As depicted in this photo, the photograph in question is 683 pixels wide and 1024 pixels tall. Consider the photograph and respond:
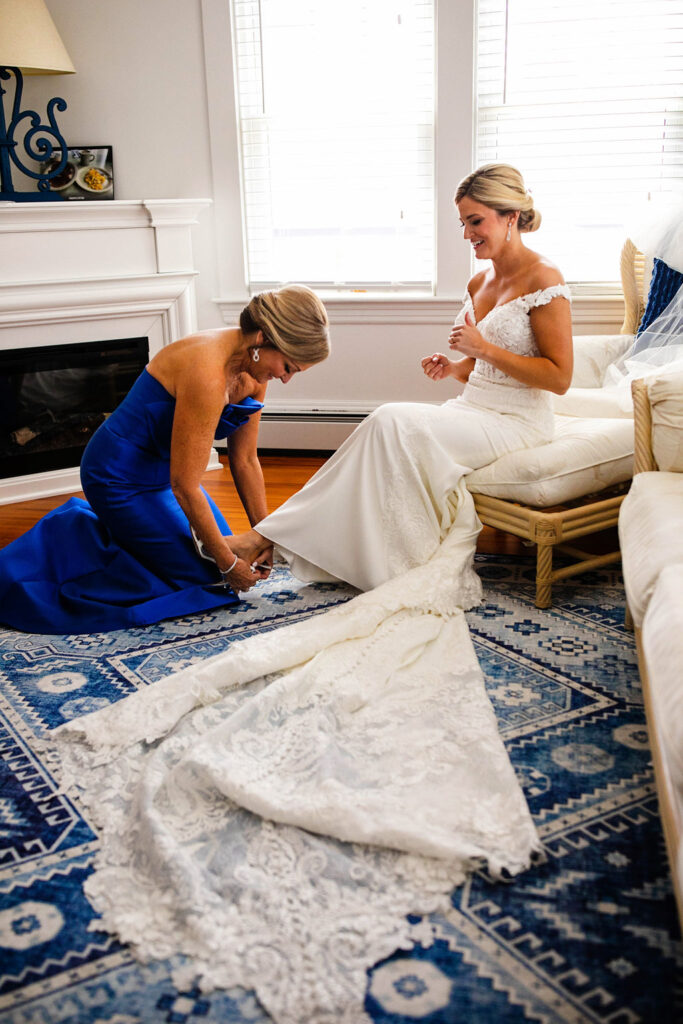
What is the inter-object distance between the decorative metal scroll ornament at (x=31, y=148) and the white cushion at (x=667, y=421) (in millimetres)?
3013

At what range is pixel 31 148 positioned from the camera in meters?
4.62

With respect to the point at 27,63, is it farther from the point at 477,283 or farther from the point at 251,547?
the point at 251,547

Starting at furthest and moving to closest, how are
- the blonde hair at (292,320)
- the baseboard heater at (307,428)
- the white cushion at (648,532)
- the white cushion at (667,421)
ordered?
the baseboard heater at (307,428) < the blonde hair at (292,320) < the white cushion at (667,421) < the white cushion at (648,532)

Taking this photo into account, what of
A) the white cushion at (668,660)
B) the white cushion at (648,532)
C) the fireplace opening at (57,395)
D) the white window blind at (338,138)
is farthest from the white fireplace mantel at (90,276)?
the white cushion at (668,660)

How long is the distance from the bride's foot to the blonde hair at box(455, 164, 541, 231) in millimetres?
1271

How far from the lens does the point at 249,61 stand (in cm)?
442

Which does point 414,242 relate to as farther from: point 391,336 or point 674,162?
point 674,162

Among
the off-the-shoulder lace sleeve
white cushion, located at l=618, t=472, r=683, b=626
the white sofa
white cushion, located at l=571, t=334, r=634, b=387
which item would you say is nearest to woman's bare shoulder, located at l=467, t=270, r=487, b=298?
the off-the-shoulder lace sleeve

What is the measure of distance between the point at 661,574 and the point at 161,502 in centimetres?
163

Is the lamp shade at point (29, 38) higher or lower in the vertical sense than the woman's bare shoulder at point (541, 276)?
higher

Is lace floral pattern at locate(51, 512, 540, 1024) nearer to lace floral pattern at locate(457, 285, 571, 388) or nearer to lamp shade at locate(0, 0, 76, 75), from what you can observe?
lace floral pattern at locate(457, 285, 571, 388)

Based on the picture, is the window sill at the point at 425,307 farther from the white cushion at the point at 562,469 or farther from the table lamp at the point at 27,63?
the white cushion at the point at 562,469

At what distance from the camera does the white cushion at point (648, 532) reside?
177cm

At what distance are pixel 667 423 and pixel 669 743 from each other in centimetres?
127
